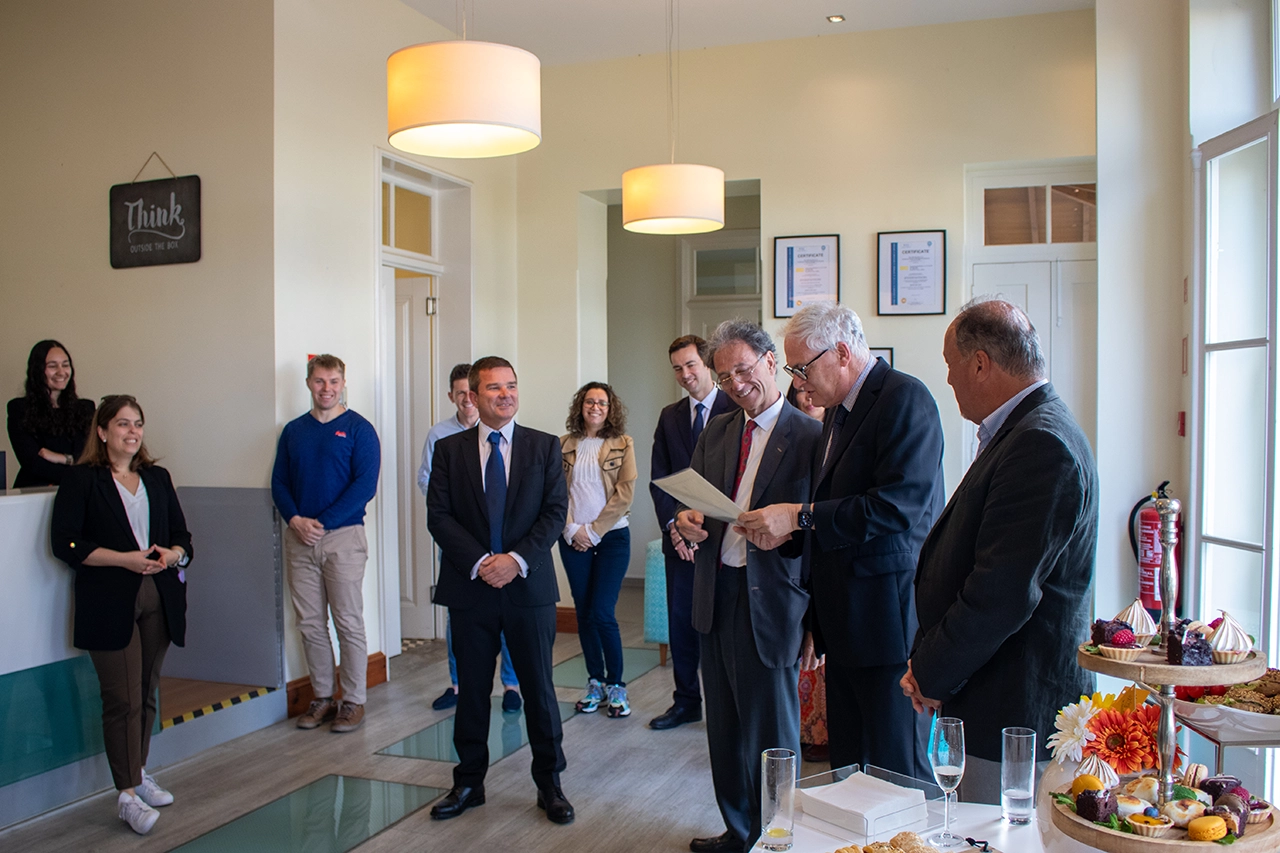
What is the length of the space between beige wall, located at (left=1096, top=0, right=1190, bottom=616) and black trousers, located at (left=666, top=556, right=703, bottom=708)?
182cm

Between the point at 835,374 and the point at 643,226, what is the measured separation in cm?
255

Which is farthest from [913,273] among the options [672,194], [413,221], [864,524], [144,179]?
[144,179]

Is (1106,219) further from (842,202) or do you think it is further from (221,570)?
(221,570)

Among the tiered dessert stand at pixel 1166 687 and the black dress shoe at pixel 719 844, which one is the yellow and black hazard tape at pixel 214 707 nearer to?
the black dress shoe at pixel 719 844

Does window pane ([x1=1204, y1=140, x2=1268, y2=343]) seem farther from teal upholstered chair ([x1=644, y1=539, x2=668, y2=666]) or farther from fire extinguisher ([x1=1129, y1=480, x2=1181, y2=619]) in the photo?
teal upholstered chair ([x1=644, y1=539, x2=668, y2=666])

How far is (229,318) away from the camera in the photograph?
4.77 meters

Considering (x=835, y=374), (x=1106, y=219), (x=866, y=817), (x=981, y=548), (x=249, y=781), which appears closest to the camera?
(x=866, y=817)

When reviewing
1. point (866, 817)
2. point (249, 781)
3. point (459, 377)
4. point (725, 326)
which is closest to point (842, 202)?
point (459, 377)

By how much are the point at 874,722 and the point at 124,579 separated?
2662mm

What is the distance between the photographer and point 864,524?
250 centimetres

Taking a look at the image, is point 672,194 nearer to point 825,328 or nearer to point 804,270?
point 804,270

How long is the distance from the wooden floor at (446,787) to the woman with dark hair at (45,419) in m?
1.57

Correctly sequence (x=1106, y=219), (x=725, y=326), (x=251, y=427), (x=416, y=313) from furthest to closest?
(x=416, y=313), (x=251, y=427), (x=1106, y=219), (x=725, y=326)

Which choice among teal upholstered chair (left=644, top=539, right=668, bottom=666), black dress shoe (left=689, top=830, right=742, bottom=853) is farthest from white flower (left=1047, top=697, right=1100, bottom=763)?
teal upholstered chair (left=644, top=539, right=668, bottom=666)
